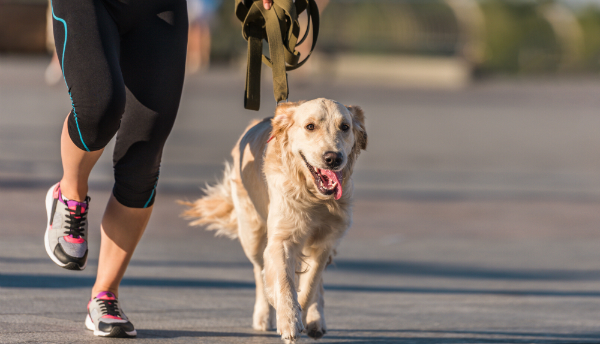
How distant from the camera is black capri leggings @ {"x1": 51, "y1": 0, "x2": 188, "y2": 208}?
3.30 meters

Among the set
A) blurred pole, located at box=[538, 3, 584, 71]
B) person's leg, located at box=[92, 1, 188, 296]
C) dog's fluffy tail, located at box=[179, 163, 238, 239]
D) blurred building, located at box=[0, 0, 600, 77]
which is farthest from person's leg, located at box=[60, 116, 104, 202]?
blurred pole, located at box=[538, 3, 584, 71]

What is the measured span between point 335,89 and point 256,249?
22.7 m

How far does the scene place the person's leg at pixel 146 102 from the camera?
142 inches

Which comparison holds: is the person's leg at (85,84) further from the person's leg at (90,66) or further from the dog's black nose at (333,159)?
the dog's black nose at (333,159)

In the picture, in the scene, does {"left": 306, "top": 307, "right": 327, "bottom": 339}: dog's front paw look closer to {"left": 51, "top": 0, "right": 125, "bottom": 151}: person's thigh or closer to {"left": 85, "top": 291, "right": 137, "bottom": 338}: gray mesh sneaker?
{"left": 85, "top": 291, "right": 137, "bottom": 338}: gray mesh sneaker

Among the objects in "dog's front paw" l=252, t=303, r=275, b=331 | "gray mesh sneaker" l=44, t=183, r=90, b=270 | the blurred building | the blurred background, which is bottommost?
the blurred building

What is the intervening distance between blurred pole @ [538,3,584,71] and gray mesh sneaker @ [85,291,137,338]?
4976 cm

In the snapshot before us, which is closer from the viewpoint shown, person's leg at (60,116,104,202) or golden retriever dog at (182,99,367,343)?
person's leg at (60,116,104,202)

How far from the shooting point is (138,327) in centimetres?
395

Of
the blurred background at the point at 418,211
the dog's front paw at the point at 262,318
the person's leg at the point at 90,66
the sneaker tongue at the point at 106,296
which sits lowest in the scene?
the blurred background at the point at 418,211

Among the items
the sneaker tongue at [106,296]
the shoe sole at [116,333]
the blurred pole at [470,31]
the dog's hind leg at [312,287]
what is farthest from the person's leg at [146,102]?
the blurred pole at [470,31]

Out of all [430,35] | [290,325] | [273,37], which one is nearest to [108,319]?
[290,325]

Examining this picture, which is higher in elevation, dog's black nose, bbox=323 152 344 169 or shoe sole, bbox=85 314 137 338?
dog's black nose, bbox=323 152 344 169

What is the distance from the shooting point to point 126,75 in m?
3.63
